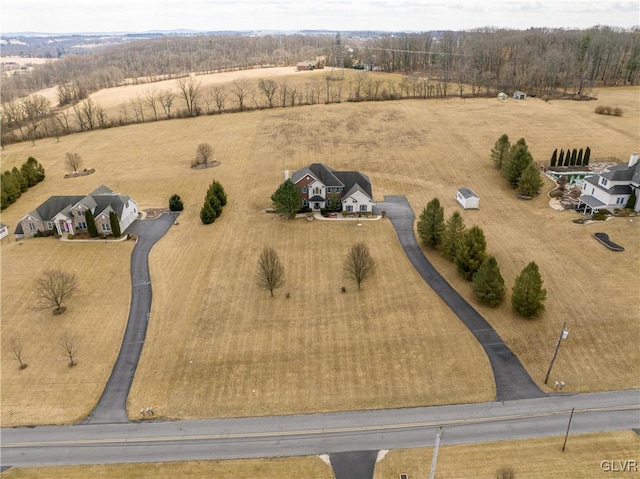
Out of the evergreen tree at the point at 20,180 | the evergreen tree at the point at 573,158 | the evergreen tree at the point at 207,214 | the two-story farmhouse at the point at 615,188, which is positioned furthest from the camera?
the evergreen tree at the point at 573,158

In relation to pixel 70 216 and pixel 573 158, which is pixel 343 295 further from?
pixel 573 158

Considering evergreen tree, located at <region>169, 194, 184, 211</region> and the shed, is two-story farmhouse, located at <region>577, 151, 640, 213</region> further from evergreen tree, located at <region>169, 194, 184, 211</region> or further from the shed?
evergreen tree, located at <region>169, 194, 184, 211</region>

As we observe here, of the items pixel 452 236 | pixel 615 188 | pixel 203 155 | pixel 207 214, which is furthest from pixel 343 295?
pixel 203 155

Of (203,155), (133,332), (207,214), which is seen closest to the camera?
(133,332)

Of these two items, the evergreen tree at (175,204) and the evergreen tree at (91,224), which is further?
the evergreen tree at (175,204)

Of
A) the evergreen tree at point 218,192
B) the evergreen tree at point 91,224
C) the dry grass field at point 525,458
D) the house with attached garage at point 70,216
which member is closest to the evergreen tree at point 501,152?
the evergreen tree at point 218,192

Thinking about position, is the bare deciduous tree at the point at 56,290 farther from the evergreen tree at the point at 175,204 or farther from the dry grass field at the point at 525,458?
the dry grass field at the point at 525,458
